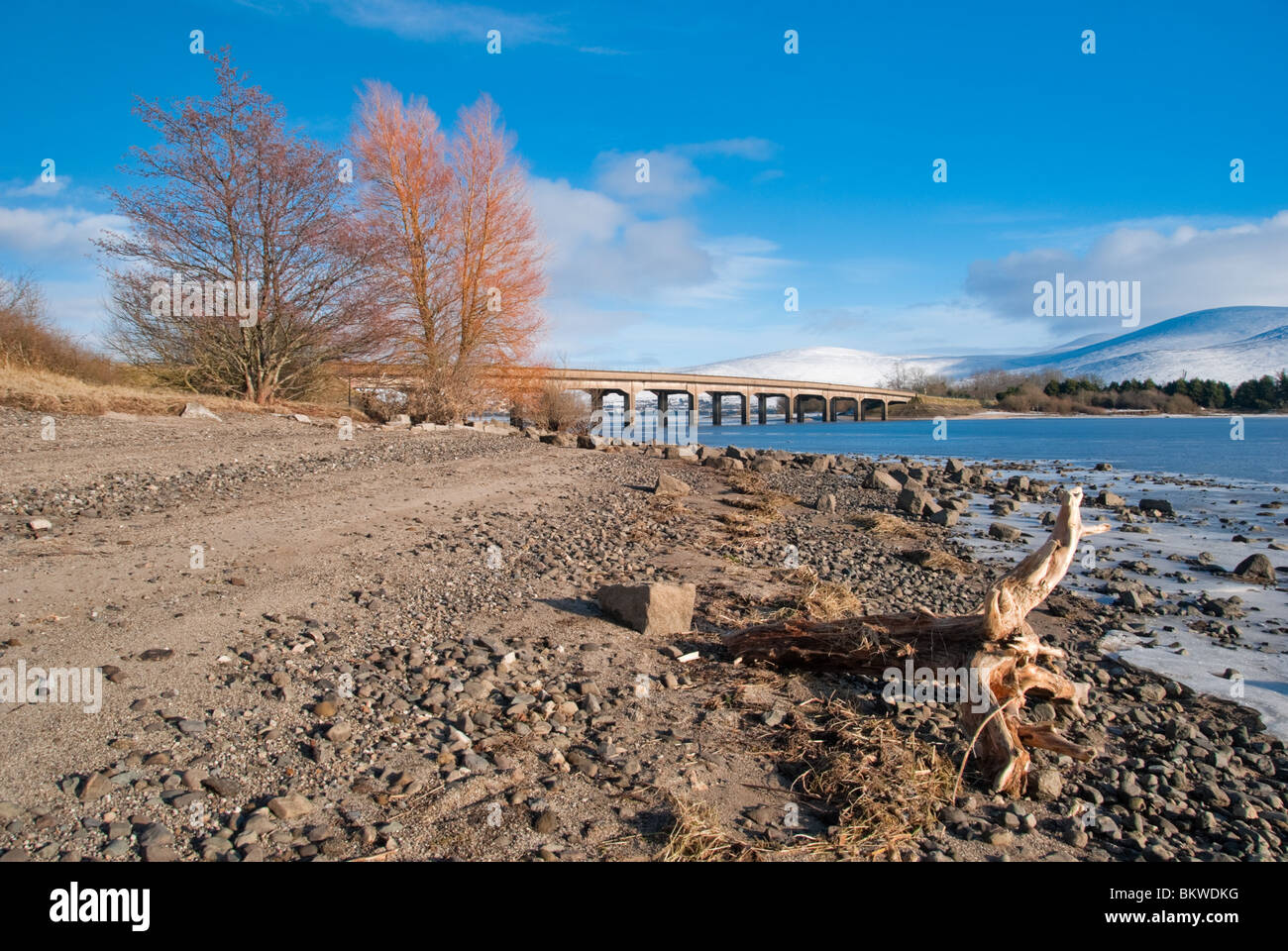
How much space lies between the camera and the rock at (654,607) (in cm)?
600

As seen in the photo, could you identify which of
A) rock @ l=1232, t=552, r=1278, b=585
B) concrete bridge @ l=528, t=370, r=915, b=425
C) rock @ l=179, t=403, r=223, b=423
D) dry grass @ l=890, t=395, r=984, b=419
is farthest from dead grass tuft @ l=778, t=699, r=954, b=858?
dry grass @ l=890, t=395, r=984, b=419

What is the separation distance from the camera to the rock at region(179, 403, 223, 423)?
1517 cm

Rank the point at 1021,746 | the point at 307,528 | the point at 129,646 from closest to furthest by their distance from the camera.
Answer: the point at 1021,746, the point at 129,646, the point at 307,528

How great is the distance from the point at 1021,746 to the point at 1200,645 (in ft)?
15.6

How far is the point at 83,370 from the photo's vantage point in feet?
61.4

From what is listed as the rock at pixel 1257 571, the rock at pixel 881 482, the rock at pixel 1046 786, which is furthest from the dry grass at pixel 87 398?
the rock at pixel 1257 571

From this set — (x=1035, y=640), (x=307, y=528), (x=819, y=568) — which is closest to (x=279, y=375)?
(x=307, y=528)

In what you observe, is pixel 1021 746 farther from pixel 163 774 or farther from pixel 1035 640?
pixel 163 774

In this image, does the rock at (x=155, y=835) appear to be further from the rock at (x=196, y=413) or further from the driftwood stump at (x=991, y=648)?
the rock at (x=196, y=413)

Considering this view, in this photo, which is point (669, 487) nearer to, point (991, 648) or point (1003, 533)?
point (1003, 533)

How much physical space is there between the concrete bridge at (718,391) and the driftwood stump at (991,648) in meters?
22.9

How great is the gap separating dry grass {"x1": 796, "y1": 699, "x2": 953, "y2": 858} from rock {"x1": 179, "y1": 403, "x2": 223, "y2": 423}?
15.3m
